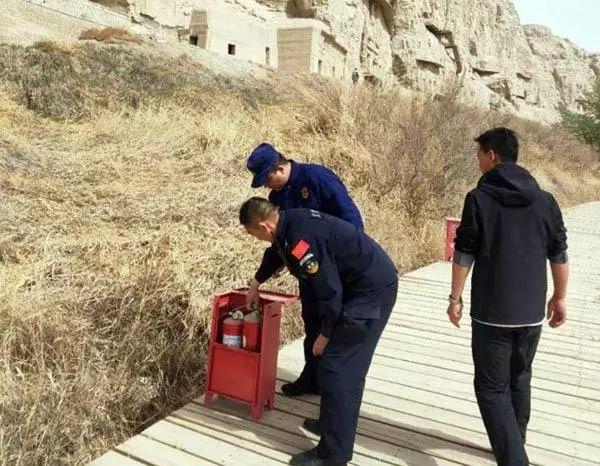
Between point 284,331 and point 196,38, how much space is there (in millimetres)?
25224

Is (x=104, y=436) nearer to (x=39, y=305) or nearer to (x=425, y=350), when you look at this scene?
(x=39, y=305)

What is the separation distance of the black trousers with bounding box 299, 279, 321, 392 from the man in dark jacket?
0.87 metres

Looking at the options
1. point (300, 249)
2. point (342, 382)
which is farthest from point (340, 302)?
point (342, 382)

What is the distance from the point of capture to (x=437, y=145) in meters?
8.85

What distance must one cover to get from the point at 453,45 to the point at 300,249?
154 ft

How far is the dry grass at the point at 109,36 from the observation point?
1845cm

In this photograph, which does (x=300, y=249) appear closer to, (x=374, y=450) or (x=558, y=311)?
(x=374, y=450)

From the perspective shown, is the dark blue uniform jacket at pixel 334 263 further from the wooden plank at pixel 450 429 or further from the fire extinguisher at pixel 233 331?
the wooden plank at pixel 450 429

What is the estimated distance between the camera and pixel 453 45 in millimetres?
44281

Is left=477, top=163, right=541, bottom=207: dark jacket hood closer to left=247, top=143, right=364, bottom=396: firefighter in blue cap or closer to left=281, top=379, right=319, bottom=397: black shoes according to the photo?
left=247, top=143, right=364, bottom=396: firefighter in blue cap

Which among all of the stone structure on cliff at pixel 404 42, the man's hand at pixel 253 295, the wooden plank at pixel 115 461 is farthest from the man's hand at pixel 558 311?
the stone structure on cliff at pixel 404 42

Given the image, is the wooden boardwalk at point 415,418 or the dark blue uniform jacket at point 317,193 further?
the dark blue uniform jacket at point 317,193

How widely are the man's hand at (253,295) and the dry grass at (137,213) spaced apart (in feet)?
→ 3.55

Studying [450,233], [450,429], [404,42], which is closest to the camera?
[450,429]
